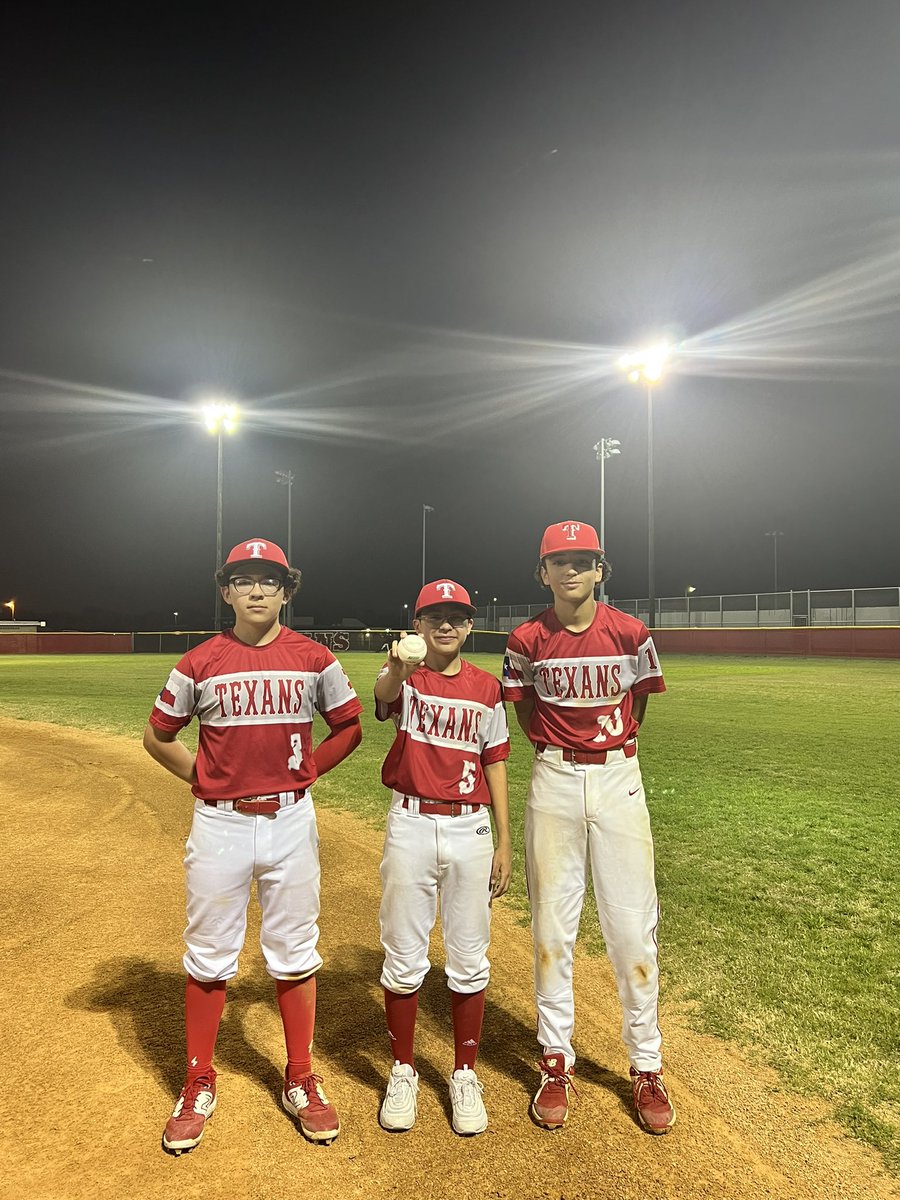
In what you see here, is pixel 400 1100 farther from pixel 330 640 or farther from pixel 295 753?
pixel 330 640

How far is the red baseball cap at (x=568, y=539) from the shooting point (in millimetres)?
3189

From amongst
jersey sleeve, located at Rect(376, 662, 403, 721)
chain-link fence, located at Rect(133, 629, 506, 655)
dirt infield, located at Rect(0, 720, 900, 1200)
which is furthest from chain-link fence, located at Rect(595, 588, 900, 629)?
jersey sleeve, located at Rect(376, 662, 403, 721)

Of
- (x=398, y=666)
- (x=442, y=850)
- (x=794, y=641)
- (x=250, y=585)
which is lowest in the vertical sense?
(x=794, y=641)

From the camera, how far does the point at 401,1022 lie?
9.52 ft

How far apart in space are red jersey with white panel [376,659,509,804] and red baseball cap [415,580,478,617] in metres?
0.28

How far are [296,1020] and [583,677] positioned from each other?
1803mm

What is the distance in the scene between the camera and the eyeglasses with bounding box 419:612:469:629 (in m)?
3.03

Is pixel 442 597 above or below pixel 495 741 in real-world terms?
above

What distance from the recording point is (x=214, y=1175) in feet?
8.31

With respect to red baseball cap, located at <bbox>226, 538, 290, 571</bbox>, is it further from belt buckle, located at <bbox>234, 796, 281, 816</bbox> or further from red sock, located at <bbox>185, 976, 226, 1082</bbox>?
red sock, located at <bbox>185, 976, 226, 1082</bbox>

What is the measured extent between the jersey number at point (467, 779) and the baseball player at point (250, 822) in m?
0.60

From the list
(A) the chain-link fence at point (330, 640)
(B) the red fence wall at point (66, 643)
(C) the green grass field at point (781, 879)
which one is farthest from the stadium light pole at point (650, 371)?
(B) the red fence wall at point (66, 643)

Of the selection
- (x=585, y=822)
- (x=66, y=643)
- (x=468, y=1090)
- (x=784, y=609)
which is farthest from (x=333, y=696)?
(x=66, y=643)

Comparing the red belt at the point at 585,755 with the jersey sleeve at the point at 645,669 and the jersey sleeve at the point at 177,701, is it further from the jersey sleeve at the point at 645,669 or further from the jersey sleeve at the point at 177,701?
the jersey sleeve at the point at 177,701
